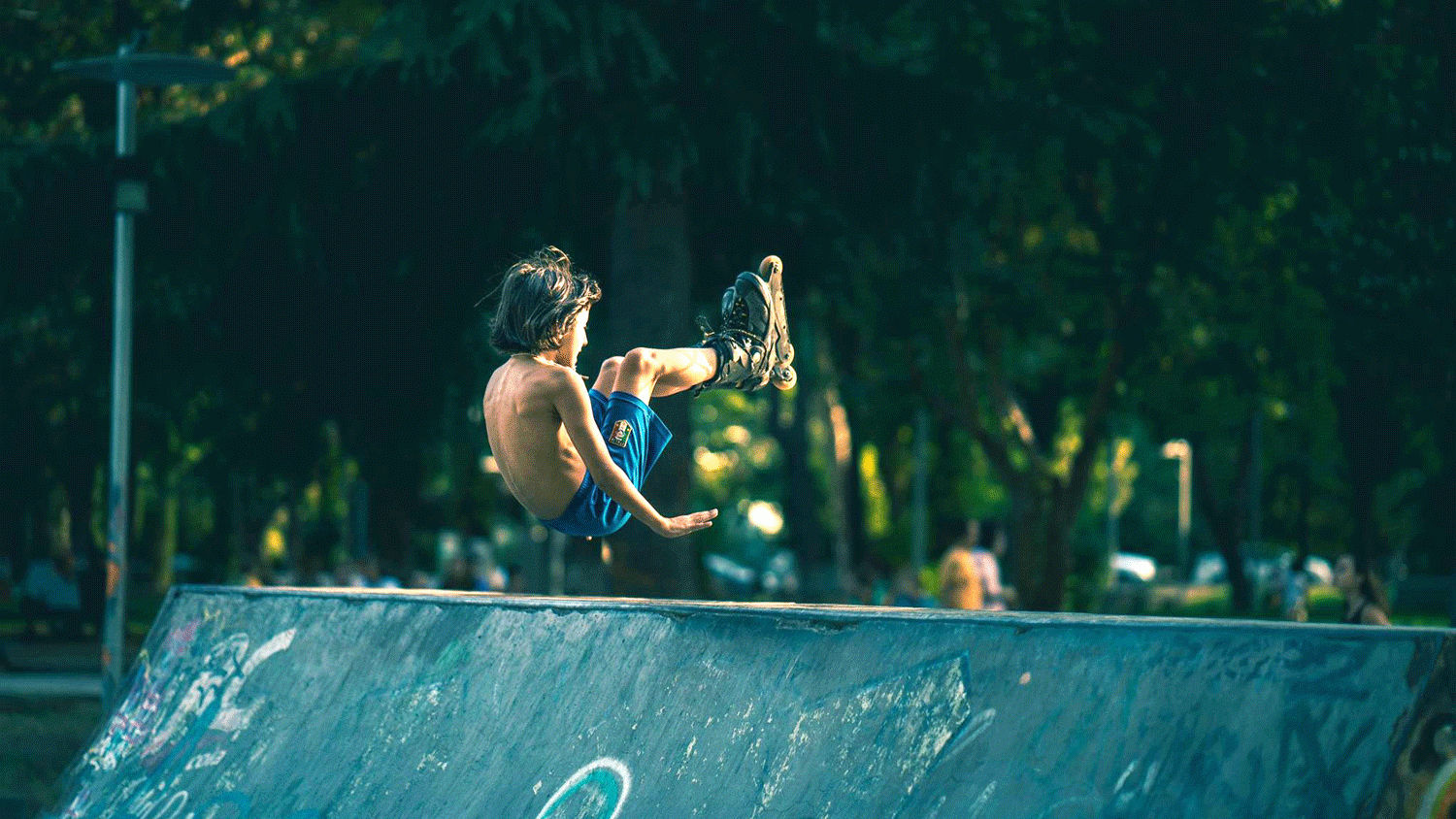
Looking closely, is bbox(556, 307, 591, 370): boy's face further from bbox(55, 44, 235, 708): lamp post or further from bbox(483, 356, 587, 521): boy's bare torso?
bbox(55, 44, 235, 708): lamp post


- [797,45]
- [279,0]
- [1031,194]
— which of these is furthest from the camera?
[1031,194]

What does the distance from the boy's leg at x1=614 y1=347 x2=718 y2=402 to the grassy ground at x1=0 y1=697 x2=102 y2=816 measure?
15.5 ft

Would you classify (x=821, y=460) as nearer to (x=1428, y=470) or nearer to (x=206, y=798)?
(x=1428, y=470)

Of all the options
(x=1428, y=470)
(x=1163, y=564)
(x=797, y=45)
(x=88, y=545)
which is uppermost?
(x=797, y=45)

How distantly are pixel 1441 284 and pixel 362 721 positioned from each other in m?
8.24

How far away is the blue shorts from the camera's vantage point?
5.94 metres

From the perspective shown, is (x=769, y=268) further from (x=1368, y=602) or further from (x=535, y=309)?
(x=1368, y=602)

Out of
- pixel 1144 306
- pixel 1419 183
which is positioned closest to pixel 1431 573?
pixel 1144 306

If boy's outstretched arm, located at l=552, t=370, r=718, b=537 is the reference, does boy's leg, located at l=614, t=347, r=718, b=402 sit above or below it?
above

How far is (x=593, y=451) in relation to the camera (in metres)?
5.53

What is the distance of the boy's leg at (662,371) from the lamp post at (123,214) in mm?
6471

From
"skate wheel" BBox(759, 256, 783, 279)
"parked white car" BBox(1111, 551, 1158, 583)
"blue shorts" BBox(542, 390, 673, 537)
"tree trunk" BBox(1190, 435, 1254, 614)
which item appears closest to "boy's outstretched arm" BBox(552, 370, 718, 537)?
"blue shorts" BBox(542, 390, 673, 537)

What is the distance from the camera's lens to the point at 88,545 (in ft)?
88.0

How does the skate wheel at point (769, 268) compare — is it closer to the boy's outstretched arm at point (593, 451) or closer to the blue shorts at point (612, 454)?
the blue shorts at point (612, 454)
